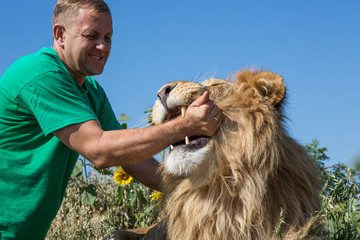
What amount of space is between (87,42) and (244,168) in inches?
61.6

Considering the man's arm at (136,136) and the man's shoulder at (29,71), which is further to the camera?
the man's shoulder at (29,71)

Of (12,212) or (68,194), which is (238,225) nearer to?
(12,212)

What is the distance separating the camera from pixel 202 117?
8.42 feet

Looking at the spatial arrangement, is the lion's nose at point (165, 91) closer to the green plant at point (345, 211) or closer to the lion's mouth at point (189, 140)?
the lion's mouth at point (189, 140)

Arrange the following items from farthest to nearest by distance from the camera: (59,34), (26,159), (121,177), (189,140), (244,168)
Result: 1. (121,177)
2. (59,34)
3. (26,159)
4. (189,140)
5. (244,168)

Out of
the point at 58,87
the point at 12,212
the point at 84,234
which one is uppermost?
the point at 58,87

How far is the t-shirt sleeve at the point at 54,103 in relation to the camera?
9.51 feet

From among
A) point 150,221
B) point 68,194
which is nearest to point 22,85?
point 150,221

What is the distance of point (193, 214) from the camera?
282cm

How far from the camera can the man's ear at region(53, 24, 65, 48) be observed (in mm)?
3520

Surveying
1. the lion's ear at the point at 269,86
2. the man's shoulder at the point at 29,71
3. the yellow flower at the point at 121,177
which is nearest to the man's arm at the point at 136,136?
the lion's ear at the point at 269,86

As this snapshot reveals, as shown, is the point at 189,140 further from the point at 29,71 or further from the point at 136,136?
the point at 29,71

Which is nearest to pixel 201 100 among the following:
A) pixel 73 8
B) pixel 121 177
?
→ pixel 73 8

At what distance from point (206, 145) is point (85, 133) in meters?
0.76
